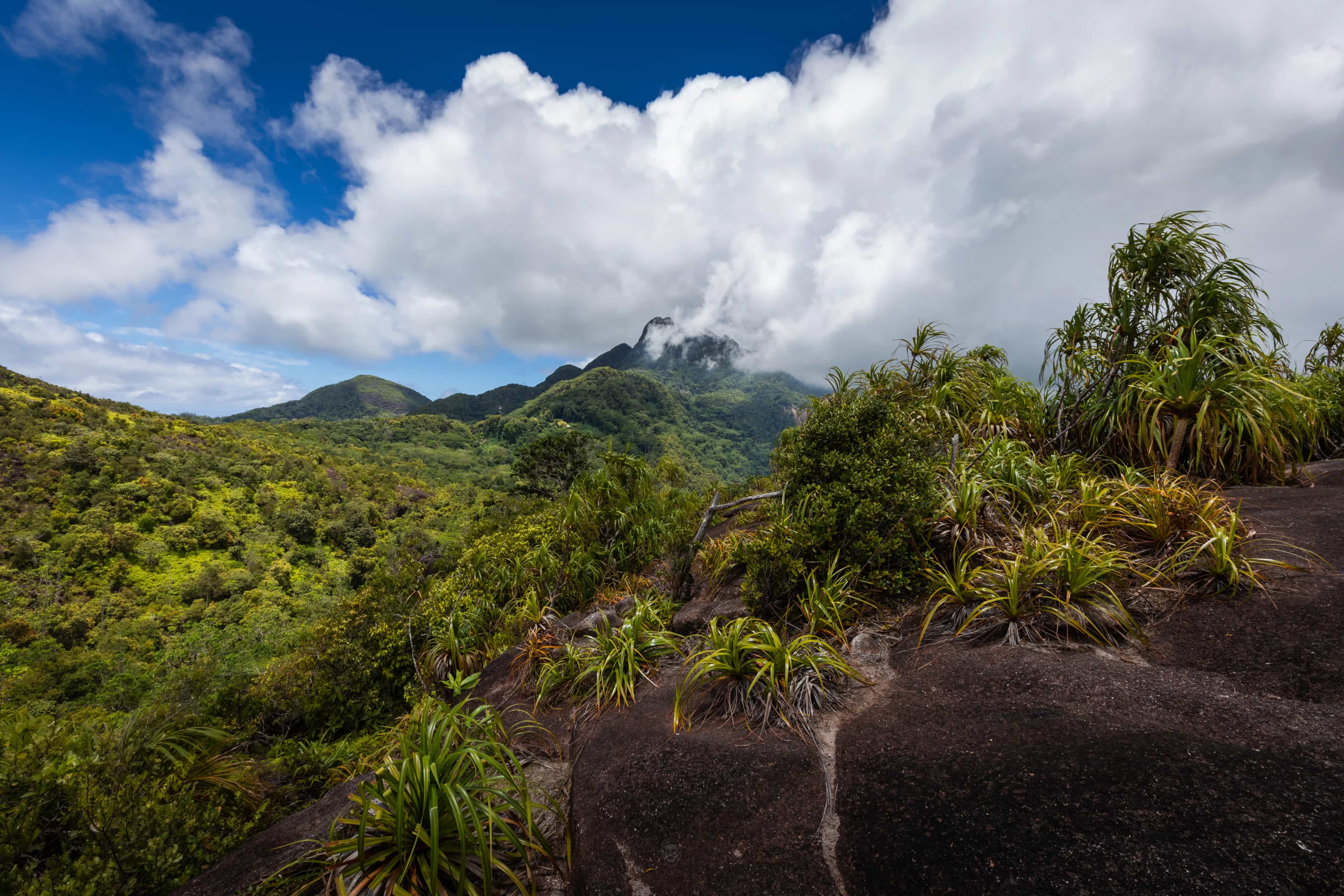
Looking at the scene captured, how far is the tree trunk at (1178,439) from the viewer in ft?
17.0

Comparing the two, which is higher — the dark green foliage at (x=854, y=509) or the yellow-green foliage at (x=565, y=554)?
the dark green foliage at (x=854, y=509)

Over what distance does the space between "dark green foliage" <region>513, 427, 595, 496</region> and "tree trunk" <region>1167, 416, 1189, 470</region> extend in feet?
50.0

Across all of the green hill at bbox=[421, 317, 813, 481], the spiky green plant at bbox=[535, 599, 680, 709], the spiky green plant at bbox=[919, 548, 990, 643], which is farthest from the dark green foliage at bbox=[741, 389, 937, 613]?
the green hill at bbox=[421, 317, 813, 481]

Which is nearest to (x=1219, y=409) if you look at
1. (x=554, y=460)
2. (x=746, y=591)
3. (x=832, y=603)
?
(x=832, y=603)

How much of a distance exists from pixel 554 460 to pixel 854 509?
15280mm

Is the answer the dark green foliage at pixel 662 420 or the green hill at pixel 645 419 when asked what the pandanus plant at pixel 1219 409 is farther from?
the dark green foliage at pixel 662 420

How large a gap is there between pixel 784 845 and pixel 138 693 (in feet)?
122

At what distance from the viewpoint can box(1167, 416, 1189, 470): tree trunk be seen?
5188 mm

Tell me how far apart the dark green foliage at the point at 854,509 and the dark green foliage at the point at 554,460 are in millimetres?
13431

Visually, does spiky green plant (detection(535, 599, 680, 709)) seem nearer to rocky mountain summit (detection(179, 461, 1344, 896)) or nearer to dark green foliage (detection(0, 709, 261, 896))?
rocky mountain summit (detection(179, 461, 1344, 896))

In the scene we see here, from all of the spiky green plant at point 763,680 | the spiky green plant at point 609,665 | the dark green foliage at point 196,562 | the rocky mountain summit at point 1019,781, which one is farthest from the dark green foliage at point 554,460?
the rocky mountain summit at point 1019,781

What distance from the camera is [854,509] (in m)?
4.58

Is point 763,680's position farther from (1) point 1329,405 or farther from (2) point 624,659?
(1) point 1329,405

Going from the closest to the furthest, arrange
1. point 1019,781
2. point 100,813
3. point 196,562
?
point 1019,781, point 100,813, point 196,562
